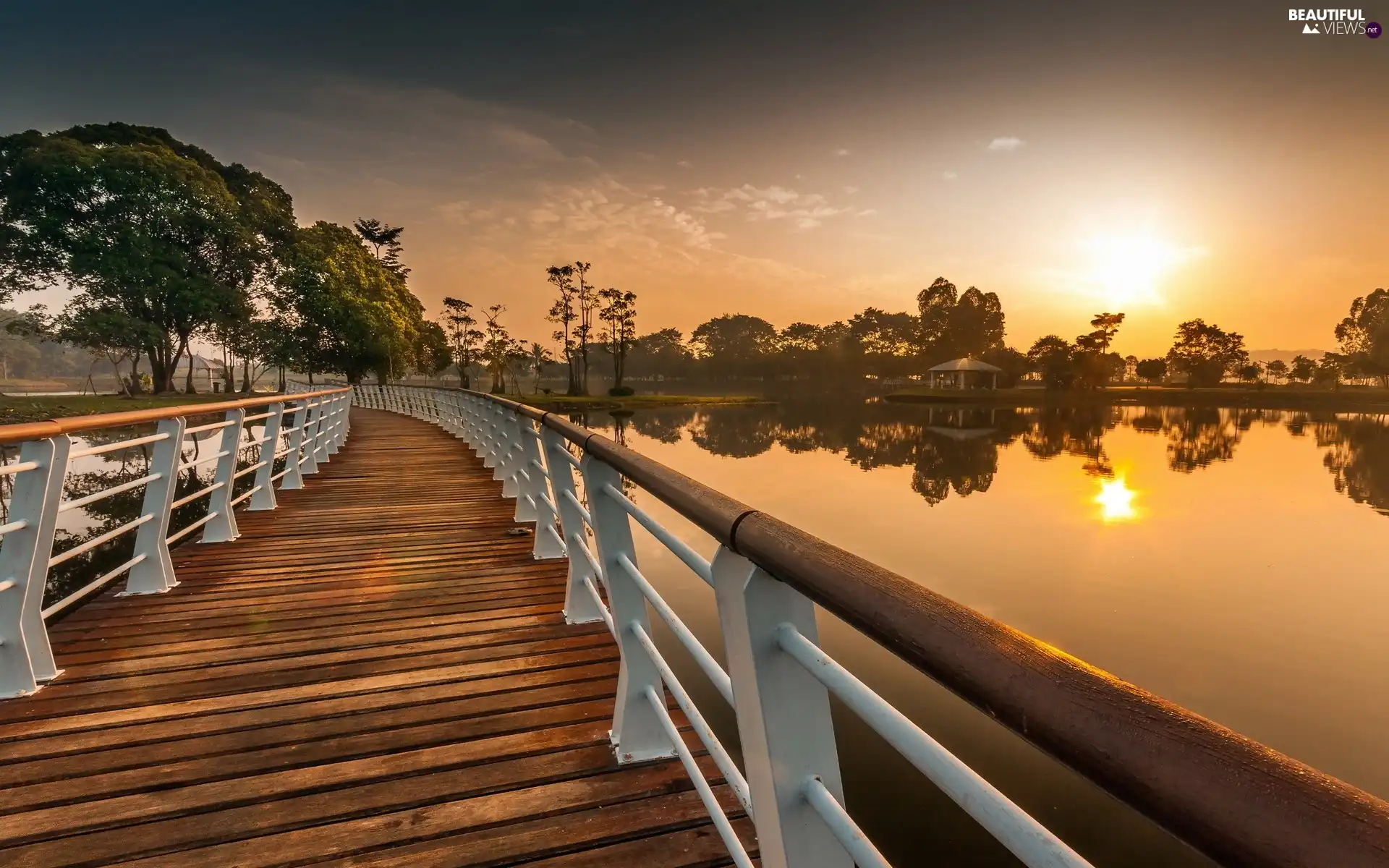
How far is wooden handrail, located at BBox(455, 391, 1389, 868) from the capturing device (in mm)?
329

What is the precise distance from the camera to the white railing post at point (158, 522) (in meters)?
3.67

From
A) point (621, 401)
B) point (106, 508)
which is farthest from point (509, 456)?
point (621, 401)

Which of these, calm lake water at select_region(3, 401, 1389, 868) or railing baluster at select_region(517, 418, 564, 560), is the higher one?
railing baluster at select_region(517, 418, 564, 560)

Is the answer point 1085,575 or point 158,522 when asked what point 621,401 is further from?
point 158,522

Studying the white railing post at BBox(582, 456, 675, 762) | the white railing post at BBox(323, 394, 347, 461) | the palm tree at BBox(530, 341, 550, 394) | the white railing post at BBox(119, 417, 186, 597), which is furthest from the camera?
the palm tree at BBox(530, 341, 550, 394)

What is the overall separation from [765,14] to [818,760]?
25039 millimetres

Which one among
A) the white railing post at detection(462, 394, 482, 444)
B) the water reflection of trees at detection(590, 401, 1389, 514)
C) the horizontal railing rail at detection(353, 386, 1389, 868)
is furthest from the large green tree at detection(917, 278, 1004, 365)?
the horizontal railing rail at detection(353, 386, 1389, 868)

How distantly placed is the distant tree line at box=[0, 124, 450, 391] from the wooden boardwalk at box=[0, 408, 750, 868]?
3113 centimetres

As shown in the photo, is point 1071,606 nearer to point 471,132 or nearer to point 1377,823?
point 1377,823

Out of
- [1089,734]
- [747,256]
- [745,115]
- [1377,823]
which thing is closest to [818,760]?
[1089,734]

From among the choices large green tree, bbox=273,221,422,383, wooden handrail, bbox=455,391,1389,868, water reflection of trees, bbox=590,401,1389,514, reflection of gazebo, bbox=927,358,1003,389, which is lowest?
water reflection of trees, bbox=590,401,1389,514

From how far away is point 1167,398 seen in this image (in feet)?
186

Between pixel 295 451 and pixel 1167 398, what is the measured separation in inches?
2750

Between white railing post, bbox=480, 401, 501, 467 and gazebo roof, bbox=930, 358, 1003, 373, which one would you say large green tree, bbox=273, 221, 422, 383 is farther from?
gazebo roof, bbox=930, 358, 1003, 373
